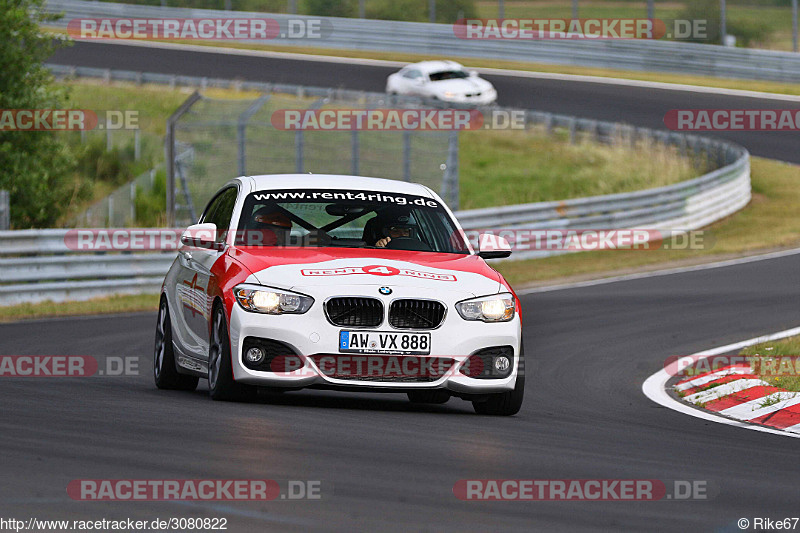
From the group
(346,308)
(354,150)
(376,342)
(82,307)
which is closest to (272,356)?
(346,308)

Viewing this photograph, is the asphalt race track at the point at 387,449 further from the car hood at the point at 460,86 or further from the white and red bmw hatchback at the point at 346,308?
the car hood at the point at 460,86

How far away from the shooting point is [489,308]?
914 cm

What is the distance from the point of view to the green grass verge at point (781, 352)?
1114cm

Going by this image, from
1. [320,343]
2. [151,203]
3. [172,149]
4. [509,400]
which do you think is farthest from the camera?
[151,203]

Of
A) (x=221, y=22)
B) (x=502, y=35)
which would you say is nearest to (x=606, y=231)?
(x=502, y=35)

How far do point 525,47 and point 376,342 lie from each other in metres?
41.9

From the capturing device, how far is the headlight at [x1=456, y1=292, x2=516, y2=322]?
905 centimetres

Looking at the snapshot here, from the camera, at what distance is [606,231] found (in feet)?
85.9

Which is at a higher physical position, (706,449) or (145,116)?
(706,449)

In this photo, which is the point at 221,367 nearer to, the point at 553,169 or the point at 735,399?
the point at 735,399

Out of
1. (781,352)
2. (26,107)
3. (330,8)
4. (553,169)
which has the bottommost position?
(553,169)

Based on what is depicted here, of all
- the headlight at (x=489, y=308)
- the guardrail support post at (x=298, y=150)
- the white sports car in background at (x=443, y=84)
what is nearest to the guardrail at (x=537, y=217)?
the white sports car in background at (x=443, y=84)

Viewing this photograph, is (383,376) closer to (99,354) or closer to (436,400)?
(436,400)

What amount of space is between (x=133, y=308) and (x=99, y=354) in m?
4.96
